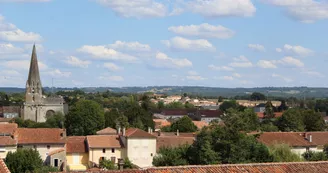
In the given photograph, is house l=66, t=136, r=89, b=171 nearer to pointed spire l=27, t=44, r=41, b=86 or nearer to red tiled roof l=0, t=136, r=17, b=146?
red tiled roof l=0, t=136, r=17, b=146

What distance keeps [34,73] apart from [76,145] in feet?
254

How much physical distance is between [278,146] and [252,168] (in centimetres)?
3736

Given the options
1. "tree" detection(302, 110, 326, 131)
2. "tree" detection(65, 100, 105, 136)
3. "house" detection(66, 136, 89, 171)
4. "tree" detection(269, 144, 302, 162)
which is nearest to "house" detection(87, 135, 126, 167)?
"house" detection(66, 136, 89, 171)

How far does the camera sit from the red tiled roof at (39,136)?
7006cm

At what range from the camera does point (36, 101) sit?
145 m

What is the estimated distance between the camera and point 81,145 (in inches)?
2832

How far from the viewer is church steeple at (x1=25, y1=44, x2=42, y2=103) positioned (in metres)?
144

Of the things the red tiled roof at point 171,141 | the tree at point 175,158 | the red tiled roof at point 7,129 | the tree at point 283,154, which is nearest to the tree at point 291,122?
the red tiled roof at point 171,141

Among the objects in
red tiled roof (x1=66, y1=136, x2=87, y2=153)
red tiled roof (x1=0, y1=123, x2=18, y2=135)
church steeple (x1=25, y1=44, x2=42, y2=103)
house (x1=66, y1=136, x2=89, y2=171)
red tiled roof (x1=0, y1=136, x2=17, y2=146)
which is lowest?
house (x1=66, y1=136, x2=89, y2=171)

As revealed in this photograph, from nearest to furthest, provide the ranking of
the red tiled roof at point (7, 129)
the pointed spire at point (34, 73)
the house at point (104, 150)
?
1. the house at point (104, 150)
2. the red tiled roof at point (7, 129)
3. the pointed spire at point (34, 73)

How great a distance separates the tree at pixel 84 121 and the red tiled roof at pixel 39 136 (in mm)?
23033

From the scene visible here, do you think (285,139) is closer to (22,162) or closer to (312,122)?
(22,162)

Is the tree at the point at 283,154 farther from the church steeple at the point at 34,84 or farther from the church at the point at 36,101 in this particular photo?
the church steeple at the point at 34,84

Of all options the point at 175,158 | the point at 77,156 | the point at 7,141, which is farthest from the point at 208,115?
the point at 175,158
